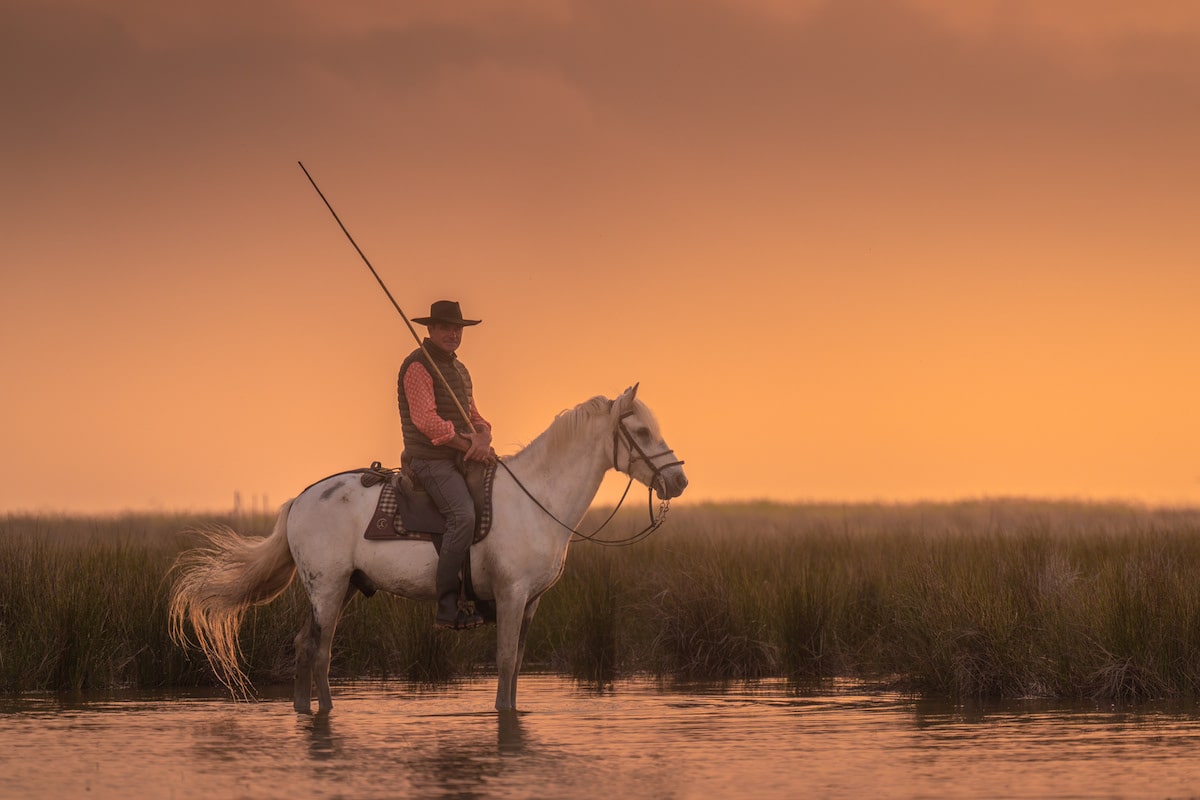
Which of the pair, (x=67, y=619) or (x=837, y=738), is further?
(x=67, y=619)

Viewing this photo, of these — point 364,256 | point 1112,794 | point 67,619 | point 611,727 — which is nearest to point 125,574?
point 67,619

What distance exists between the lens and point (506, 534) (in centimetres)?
1177

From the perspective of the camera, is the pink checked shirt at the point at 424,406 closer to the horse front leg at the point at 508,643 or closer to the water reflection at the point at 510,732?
the horse front leg at the point at 508,643

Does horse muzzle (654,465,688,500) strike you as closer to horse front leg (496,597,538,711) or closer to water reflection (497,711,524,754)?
horse front leg (496,597,538,711)

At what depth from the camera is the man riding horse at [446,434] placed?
11625mm

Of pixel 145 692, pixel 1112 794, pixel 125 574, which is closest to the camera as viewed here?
pixel 1112 794

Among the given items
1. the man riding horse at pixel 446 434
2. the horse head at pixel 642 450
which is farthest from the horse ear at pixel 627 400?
the man riding horse at pixel 446 434

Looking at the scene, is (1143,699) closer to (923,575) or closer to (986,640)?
(986,640)

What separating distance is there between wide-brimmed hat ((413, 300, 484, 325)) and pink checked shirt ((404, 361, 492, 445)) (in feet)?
1.21

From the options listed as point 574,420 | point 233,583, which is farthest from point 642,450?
point 233,583

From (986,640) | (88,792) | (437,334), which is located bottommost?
(88,792)

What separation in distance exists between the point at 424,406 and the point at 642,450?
167cm

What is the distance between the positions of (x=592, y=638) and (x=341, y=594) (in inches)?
Result: 145

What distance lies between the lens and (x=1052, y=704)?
12.2 meters
